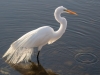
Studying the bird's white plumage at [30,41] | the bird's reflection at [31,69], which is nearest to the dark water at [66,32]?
the bird's reflection at [31,69]

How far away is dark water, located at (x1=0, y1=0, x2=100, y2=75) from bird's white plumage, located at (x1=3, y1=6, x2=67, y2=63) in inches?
16.4

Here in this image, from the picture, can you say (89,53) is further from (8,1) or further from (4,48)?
(8,1)

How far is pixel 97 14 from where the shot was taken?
10.5m

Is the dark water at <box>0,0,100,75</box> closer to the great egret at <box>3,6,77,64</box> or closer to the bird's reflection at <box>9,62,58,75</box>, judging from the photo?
the bird's reflection at <box>9,62,58,75</box>

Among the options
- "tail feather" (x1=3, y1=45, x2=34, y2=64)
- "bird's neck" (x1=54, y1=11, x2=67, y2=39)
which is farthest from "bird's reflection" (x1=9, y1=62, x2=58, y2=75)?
"bird's neck" (x1=54, y1=11, x2=67, y2=39)

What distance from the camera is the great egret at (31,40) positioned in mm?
7375

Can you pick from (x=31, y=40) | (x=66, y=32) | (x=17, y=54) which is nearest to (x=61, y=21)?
(x=31, y=40)

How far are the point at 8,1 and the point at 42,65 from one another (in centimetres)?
462

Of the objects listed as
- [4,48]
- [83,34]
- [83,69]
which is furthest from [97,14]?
[4,48]

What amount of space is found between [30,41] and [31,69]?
0.98 meters

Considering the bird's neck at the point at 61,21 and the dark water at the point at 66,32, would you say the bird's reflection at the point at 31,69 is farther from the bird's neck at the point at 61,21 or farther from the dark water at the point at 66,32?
the bird's neck at the point at 61,21

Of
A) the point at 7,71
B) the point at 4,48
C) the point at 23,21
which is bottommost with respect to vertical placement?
the point at 7,71

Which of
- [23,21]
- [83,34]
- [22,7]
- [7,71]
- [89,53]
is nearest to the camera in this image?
[7,71]

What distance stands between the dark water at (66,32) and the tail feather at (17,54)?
0.26 meters
